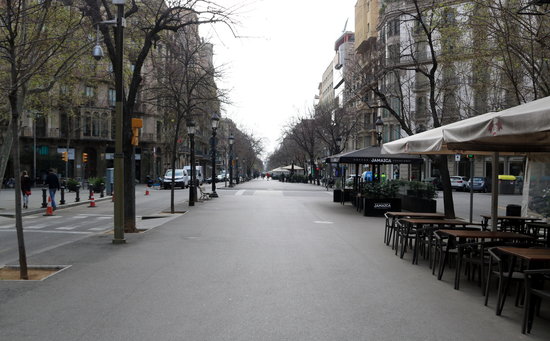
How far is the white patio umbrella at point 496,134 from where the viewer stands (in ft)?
17.8

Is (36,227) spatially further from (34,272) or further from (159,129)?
(159,129)

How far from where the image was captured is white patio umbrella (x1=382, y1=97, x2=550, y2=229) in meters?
5.43

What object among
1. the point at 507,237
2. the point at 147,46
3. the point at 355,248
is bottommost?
the point at 355,248

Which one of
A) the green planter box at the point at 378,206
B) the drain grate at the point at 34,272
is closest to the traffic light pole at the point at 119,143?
the drain grate at the point at 34,272

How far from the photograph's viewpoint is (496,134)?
20.0ft

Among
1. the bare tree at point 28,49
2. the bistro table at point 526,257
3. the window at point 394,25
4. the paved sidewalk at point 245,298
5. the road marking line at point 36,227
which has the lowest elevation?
the road marking line at point 36,227

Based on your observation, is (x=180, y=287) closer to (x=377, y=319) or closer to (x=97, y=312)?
(x=97, y=312)

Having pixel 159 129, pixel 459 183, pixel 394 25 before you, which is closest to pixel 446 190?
pixel 394 25

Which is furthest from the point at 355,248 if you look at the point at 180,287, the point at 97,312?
the point at 97,312

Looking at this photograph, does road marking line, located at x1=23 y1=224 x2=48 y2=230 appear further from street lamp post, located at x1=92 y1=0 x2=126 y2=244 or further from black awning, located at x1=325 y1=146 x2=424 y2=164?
black awning, located at x1=325 y1=146 x2=424 y2=164

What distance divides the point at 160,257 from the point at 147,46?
21.7ft

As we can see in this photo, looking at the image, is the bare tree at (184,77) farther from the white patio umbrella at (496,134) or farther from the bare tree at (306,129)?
the bare tree at (306,129)

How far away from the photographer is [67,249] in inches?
398

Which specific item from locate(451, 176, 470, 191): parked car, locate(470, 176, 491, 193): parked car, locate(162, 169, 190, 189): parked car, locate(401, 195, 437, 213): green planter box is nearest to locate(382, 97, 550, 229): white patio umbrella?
locate(401, 195, 437, 213): green planter box
